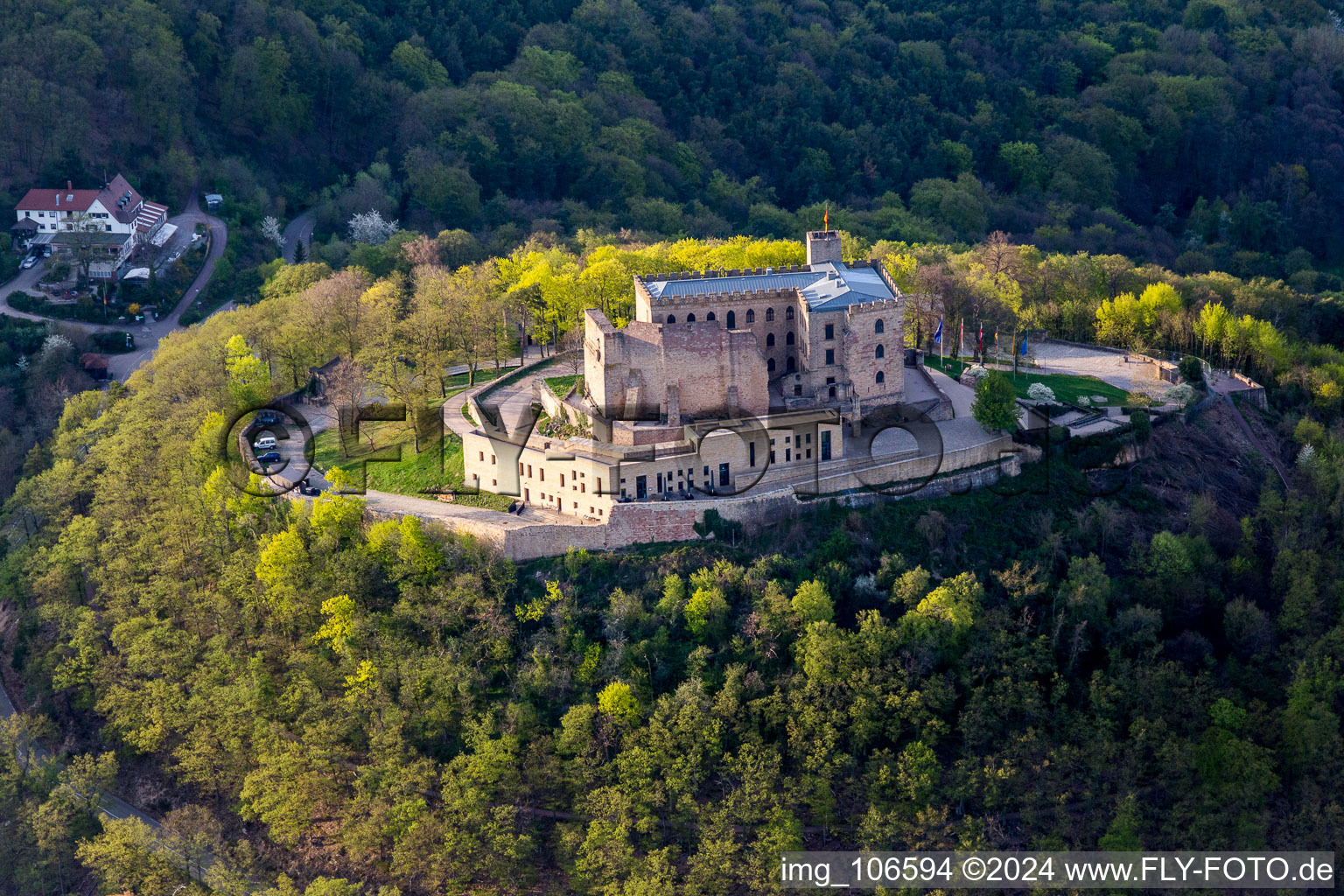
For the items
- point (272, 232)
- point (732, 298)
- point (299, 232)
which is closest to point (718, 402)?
point (732, 298)

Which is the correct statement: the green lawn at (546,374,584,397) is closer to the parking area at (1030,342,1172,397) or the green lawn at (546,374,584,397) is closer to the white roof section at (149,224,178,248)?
the parking area at (1030,342,1172,397)

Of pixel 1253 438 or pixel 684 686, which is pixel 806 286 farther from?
pixel 1253 438

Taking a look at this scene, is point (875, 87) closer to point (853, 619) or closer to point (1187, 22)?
point (1187, 22)

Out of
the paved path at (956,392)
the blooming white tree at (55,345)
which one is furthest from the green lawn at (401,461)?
the blooming white tree at (55,345)

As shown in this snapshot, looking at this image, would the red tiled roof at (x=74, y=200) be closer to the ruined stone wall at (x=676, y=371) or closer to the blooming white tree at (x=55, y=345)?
the blooming white tree at (x=55, y=345)

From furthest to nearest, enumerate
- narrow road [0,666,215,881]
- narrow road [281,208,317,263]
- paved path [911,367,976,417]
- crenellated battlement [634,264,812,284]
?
narrow road [281,208,317,263] < paved path [911,367,976,417] < crenellated battlement [634,264,812,284] < narrow road [0,666,215,881]

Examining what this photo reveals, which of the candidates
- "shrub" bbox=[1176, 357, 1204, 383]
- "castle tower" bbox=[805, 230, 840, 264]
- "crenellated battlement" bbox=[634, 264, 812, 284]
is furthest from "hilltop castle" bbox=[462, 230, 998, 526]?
"shrub" bbox=[1176, 357, 1204, 383]

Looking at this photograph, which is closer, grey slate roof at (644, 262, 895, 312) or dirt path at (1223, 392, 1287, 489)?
grey slate roof at (644, 262, 895, 312)
